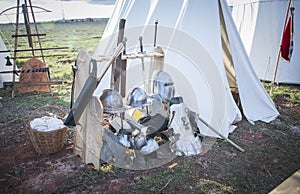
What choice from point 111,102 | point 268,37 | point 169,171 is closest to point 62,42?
point 268,37

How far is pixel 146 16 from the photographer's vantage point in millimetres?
3408

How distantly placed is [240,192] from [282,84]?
407cm

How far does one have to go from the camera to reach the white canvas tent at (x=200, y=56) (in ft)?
9.48

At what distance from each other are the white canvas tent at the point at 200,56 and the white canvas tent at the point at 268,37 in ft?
7.17

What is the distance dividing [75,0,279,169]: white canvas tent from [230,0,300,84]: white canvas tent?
7.17ft

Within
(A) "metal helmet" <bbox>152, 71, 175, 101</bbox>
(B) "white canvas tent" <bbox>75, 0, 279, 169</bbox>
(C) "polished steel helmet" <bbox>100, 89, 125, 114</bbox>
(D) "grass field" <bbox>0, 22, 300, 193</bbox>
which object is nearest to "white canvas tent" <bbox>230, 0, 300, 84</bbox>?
(B) "white canvas tent" <bbox>75, 0, 279, 169</bbox>

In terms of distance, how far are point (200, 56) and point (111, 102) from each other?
1.35 meters

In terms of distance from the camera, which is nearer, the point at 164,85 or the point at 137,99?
the point at 137,99

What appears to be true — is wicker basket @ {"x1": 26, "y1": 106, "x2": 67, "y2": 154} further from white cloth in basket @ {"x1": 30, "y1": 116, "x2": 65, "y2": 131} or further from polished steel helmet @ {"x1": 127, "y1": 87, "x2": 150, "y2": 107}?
polished steel helmet @ {"x1": 127, "y1": 87, "x2": 150, "y2": 107}

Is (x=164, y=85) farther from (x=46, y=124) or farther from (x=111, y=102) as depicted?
(x=46, y=124)

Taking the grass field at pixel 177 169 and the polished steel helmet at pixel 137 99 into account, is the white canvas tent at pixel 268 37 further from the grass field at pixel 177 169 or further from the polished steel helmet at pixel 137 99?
the polished steel helmet at pixel 137 99

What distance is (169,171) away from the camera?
2238mm

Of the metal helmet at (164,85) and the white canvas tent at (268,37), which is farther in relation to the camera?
the white canvas tent at (268,37)

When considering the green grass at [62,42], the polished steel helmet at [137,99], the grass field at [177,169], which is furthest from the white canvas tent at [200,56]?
the green grass at [62,42]
